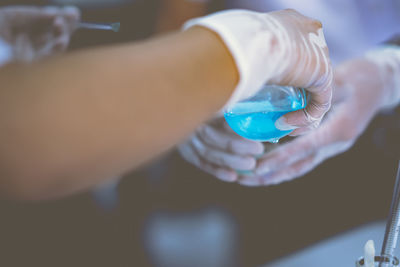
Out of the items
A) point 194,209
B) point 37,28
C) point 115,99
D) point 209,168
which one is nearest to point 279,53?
point 115,99

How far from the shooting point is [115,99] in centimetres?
38

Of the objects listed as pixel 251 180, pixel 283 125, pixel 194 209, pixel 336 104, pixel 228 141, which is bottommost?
pixel 194 209

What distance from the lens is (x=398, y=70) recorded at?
143 centimetres

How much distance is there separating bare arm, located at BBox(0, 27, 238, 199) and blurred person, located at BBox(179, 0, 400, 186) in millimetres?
631

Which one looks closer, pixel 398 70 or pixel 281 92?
pixel 281 92

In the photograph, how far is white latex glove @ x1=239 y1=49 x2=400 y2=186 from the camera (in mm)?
1198

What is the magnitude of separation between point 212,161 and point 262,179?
0.18 metres

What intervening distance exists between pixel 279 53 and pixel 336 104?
2.86 feet

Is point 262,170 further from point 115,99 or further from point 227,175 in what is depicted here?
point 115,99

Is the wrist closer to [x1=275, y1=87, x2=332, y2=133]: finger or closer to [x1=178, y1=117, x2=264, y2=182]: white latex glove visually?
[x1=275, y1=87, x2=332, y2=133]: finger

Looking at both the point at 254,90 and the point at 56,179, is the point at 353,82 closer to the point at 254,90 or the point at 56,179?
the point at 254,90

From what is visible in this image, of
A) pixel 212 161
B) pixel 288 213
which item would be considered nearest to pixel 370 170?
pixel 288 213

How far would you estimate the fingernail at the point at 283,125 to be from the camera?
687 mm

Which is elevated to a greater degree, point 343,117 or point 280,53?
point 280,53
